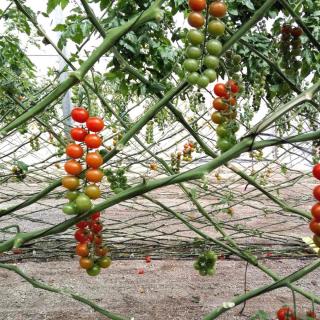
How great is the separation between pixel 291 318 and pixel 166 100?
24.0 inches

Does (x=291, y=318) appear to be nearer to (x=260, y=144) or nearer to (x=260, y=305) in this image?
(x=260, y=144)

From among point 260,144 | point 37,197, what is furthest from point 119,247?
point 260,144

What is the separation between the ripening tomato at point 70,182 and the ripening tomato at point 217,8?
0.32 meters

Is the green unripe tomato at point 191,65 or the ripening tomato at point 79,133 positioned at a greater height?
the green unripe tomato at point 191,65

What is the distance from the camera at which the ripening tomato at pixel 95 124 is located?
0.72 meters

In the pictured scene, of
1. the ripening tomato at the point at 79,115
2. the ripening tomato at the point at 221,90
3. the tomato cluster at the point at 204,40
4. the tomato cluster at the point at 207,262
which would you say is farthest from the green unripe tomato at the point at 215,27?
the tomato cluster at the point at 207,262

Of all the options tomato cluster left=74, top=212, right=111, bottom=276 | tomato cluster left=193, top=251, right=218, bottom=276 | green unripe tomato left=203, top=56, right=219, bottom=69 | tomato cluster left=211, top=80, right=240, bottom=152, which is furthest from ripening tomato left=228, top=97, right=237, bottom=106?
tomato cluster left=193, top=251, right=218, bottom=276

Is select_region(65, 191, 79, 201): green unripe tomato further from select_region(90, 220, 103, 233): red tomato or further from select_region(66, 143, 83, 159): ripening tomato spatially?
select_region(90, 220, 103, 233): red tomato

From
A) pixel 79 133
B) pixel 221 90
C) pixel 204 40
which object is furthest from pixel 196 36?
pixel 79 133

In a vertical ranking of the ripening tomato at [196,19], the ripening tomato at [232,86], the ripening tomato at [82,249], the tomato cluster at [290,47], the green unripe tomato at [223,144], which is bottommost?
the ripening tomato at [82,249]

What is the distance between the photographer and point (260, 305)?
2.13 m

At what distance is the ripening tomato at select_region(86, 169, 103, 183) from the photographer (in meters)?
0.70

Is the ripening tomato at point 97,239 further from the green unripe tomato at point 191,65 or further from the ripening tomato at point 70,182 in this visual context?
the green unripe tomato at point 191,65

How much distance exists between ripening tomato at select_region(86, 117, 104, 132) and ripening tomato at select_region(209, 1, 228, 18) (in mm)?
232
